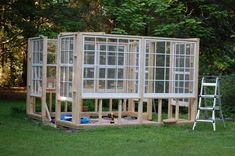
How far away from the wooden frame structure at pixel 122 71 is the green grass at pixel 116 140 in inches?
29.8

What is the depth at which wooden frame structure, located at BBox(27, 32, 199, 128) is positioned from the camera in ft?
37.8

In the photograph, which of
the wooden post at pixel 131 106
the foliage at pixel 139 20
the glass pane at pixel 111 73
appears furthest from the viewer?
the foliage at pixel 139 20

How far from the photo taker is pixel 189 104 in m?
13.2

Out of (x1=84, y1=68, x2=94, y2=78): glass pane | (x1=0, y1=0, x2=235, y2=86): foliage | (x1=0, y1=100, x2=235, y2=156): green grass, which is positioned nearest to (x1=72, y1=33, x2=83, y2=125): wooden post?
(x1=84, y1=68, x2=94, y2=78): glass pane

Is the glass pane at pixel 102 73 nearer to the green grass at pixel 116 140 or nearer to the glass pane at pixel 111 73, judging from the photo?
the glass pane at pixel 111 73

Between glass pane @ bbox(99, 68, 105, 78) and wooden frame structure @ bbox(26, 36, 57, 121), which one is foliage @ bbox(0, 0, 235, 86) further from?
glass pane @ bbox(99, 68, 105, 78)

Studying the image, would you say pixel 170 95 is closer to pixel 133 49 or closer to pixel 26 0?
pixel 133 49

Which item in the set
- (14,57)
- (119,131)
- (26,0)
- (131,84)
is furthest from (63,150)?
(14,57)

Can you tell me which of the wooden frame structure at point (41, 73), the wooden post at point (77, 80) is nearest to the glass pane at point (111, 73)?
the wooden post at point (77, 80)

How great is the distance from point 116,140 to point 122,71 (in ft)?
8.76

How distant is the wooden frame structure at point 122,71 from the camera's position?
11.5 m

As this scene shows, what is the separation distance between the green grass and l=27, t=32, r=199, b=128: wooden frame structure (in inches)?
29.8

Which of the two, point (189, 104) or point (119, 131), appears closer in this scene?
point (119, 131)

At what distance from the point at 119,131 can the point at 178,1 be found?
30.6ft
